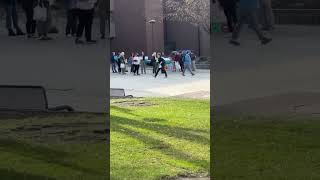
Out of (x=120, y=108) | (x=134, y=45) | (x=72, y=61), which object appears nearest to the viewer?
(x=72, y=61)

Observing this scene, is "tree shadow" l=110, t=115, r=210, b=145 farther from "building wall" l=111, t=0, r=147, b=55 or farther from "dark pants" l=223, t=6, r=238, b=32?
"building wall" l=111, t=0, r=147, b=55

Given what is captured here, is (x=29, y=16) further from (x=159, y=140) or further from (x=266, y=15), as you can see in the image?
(x=159, y=140)

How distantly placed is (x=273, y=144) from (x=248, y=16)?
106 centimetres

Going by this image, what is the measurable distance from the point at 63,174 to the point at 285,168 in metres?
1.89

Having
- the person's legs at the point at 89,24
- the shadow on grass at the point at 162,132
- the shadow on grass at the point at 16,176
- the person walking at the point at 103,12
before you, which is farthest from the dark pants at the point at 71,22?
the shadow on grass at the point at 162,132

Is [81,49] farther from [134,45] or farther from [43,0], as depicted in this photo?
[134,45]

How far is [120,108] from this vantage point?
13.9m

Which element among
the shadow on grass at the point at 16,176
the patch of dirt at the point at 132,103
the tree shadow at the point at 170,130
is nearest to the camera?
the shadow on grass at the point at 16,176

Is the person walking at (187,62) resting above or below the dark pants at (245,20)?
below

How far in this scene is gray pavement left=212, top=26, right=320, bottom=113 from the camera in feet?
13.8

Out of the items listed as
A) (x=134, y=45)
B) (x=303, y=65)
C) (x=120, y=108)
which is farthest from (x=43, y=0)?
(x=134, y=45)

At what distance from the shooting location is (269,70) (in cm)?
427

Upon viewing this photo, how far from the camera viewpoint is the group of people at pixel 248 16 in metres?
4.26

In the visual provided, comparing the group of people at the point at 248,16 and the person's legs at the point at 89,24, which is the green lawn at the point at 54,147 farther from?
the group of people at the point at 248,16
